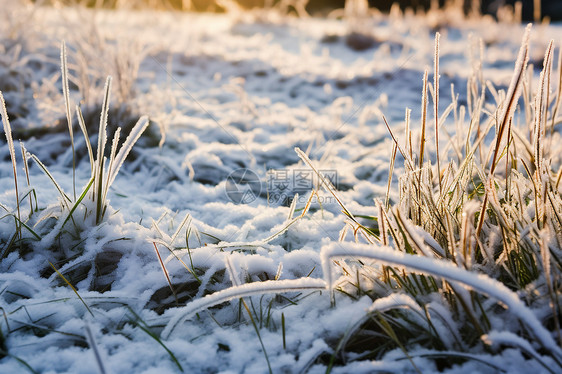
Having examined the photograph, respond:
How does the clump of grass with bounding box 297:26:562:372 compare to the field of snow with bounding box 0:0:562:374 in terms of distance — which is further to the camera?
the field of snow with bounding box 0:0:562:374

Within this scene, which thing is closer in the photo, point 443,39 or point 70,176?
point 70,176

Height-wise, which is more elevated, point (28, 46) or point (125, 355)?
point (28, 46)

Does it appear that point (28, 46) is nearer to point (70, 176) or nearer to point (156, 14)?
point (70, 176)

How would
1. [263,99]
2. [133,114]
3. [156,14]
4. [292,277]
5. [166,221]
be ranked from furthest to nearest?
[156,14]
[263,99]
[133,114]
[166,221]
[292,277]

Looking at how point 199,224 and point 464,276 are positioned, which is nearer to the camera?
point 464,276

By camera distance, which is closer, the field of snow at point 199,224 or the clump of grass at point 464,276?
the clump of grass at point 464,276

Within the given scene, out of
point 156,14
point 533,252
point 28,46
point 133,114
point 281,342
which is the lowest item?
point 281,342

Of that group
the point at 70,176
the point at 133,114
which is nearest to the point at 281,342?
the point at 70,176

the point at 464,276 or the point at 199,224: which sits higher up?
the point at 464,276
